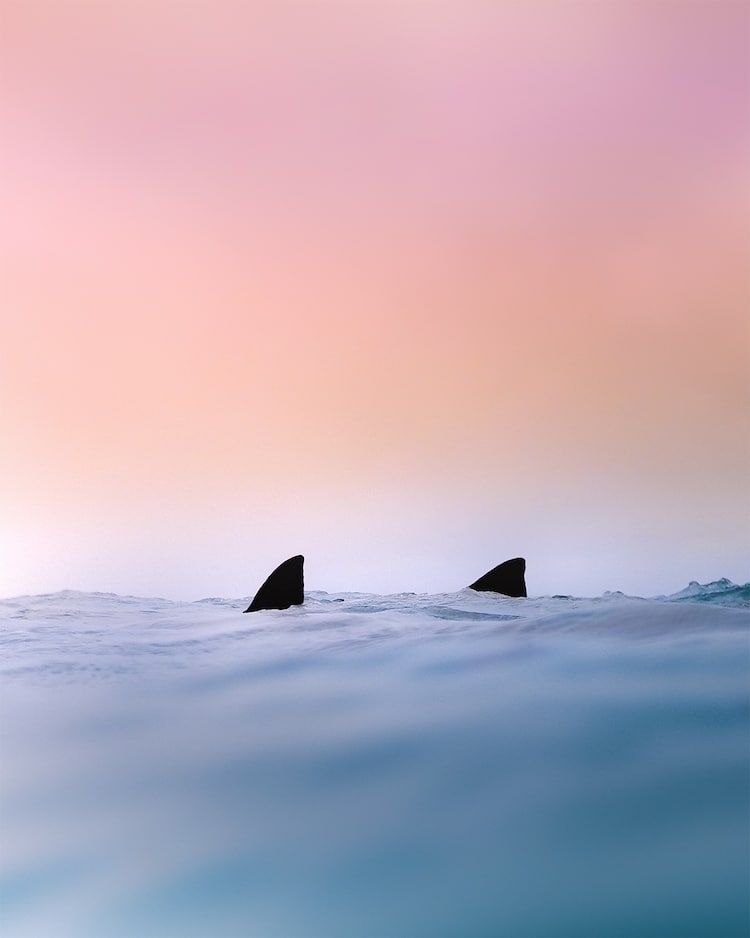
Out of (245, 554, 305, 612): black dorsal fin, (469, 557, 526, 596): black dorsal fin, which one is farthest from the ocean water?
(469, 557, 526, 596): black dorsal fin

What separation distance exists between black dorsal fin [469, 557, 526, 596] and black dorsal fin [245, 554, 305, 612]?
472cm

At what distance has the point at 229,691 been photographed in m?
5.48

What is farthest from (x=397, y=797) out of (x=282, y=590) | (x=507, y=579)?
(x=507, y=579)

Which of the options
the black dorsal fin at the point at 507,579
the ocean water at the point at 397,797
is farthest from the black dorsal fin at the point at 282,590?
the ocean water at the point at 397,797

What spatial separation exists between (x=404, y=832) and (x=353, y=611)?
7741 mm

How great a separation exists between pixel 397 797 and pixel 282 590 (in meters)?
9.31

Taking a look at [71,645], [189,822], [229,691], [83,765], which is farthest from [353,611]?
[189,822]

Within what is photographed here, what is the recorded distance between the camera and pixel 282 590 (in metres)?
12.3

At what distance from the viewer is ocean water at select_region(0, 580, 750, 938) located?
238 centimetres

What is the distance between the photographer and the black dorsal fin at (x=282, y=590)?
1209 cm

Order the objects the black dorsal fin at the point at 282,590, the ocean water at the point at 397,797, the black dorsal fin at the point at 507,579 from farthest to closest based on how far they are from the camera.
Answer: the black dorsal fin at the point at 507,579 → the black dorsal fin at the point at 282,590 → the ocean water at the point at 397,797

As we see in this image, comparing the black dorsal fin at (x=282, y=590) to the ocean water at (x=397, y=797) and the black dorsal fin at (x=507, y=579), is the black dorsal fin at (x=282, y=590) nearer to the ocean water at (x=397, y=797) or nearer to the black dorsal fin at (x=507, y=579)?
the black dorsal fin at (x=507, y=579)

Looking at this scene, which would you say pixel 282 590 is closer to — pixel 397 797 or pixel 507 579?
pixel 507 579

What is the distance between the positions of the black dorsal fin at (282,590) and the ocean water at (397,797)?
5964mm
